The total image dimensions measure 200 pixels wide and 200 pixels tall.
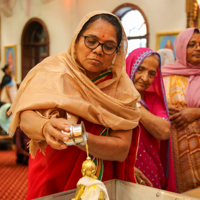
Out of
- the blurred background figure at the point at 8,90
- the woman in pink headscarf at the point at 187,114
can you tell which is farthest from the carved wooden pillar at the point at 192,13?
the blurred background figure at the point at 8,90

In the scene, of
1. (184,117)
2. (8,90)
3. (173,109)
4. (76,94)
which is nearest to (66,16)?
(8,90)

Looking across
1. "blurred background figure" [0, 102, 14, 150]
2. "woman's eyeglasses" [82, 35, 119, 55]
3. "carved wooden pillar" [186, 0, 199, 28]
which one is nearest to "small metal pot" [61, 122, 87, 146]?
"woman's eyeglasses" [82, 35, 119, 55]

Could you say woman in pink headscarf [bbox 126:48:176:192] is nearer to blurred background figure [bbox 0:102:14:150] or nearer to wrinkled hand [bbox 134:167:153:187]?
wrinkled hand [bbox 134:167:153:187]

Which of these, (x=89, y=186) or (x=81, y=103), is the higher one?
(x=81, y=103)

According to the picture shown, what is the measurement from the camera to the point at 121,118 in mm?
1271

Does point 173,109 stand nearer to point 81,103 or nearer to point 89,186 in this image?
point 81,103

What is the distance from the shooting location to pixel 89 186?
3.20 feet

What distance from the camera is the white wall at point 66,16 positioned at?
22.2 feet

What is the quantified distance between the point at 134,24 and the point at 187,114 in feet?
19.5

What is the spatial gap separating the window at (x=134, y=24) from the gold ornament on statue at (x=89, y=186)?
665 centimetres

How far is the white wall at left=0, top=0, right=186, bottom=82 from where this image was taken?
676cm

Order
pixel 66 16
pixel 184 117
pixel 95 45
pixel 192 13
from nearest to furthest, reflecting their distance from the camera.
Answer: pixel 95 45 → pixel 184 117 → pixel 192 13 → pixel 66 16

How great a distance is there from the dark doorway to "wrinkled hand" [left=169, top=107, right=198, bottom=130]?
7873mm

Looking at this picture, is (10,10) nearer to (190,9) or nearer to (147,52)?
(190,9)
